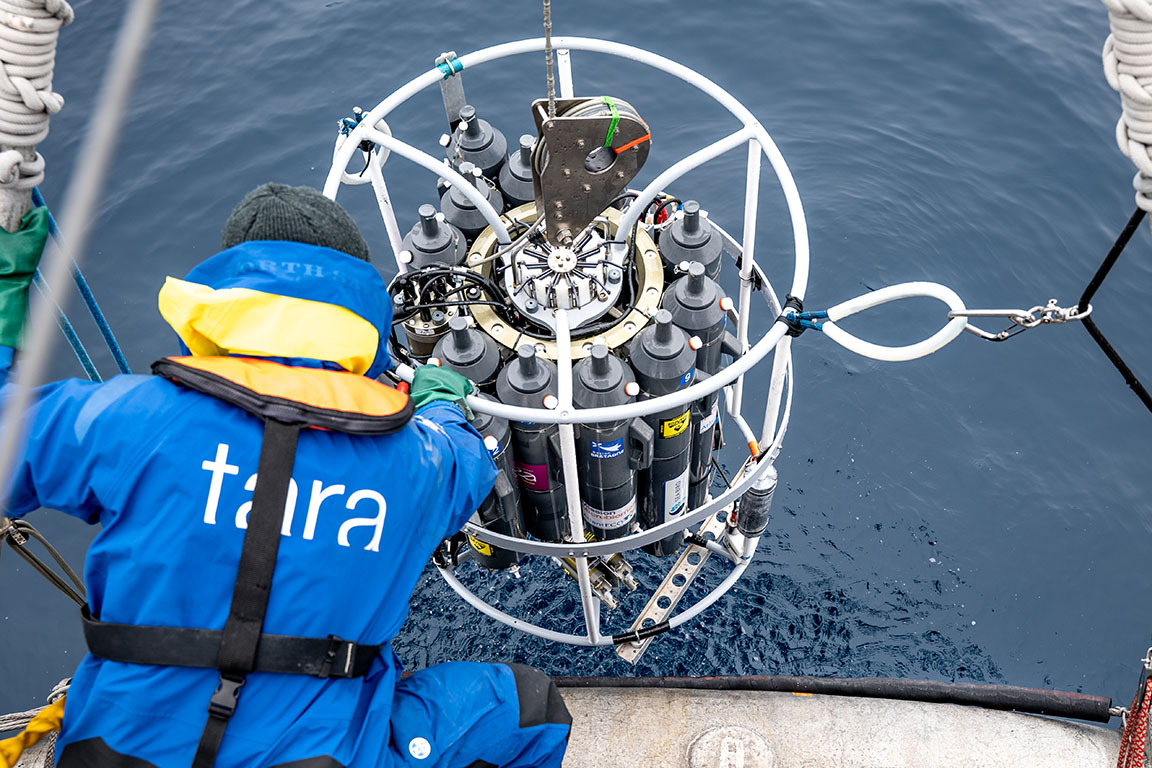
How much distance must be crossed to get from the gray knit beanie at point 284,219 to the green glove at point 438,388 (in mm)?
1026

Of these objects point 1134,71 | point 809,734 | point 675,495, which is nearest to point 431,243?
point 675,495

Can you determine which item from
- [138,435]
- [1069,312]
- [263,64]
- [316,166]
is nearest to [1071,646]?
[1069,312]

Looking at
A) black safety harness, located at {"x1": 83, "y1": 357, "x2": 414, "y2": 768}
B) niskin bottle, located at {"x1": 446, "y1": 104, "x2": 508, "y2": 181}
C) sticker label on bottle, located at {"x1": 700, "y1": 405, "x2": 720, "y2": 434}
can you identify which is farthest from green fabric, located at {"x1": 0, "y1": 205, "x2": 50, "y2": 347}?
sticker label on bottle, located at {"x1": 700, "y1": 405, "x2": 720, "y2": 434}

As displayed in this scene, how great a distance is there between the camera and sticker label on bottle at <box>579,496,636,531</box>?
5.89 m

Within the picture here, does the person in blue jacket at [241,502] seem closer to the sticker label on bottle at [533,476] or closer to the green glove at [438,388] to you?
the green glove at [438,388]

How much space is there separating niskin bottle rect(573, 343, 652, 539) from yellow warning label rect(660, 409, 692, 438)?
0.13m

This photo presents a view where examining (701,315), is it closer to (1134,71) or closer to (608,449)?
(608,449)

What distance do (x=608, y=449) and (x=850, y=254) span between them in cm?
577

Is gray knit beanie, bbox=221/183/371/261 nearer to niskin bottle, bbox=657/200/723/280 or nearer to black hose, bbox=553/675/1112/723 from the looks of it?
niskin bottle, bbox=657/200/723/280

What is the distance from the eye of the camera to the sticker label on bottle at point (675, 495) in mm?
6074

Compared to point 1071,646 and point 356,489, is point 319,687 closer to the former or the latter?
point 356,489

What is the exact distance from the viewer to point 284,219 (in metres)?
3.44

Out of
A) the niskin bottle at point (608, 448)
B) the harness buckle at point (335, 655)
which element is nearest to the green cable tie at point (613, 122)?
the niskin bottle at point (608, 448)

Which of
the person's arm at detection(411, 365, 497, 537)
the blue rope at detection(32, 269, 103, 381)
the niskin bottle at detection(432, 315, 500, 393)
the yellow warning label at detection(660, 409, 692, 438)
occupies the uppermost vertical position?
the blue rope at detection(32, 269, 103, 381)
